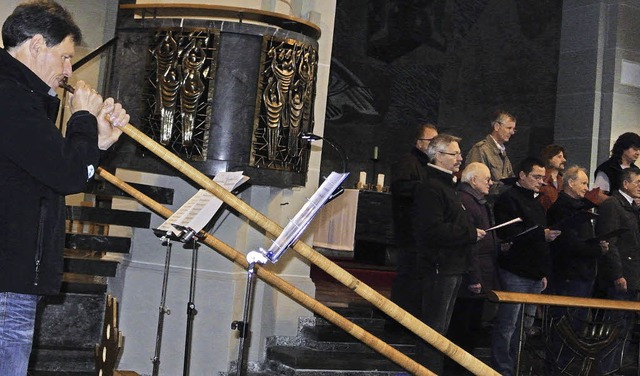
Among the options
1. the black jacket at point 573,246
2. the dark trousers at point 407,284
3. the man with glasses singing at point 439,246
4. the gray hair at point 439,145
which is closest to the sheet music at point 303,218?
the man with glasses singing at point 439,246

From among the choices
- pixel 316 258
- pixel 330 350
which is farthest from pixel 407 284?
pixel 316 258

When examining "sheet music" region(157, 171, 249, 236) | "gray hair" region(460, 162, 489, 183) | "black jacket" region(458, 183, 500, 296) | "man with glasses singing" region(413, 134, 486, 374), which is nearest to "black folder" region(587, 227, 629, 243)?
"black jacket" region(458, 183, 500, 296)

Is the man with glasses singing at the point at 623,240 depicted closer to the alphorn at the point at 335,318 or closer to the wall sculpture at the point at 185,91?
the alphorn at the point at 335,318

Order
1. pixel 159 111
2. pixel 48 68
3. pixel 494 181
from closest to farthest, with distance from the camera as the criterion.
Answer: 1. pixel 48 68
2. pixel 159 111
3. pixel 494 181

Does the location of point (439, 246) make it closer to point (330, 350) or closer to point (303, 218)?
point (330, 350)

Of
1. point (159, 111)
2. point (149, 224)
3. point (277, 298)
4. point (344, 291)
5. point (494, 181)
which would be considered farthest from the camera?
point (344, 291)

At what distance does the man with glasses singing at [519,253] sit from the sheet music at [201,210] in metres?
2.65

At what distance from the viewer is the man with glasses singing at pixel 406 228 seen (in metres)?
6.73

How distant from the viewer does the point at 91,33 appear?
1056 centimetres

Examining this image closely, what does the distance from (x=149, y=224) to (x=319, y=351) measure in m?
1.66

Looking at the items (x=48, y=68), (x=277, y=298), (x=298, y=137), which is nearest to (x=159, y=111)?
(x=298, y=137)

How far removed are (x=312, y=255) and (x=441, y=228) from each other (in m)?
2.52

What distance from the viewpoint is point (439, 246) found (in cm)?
604

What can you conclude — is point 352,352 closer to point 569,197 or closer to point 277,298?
point 277,298
